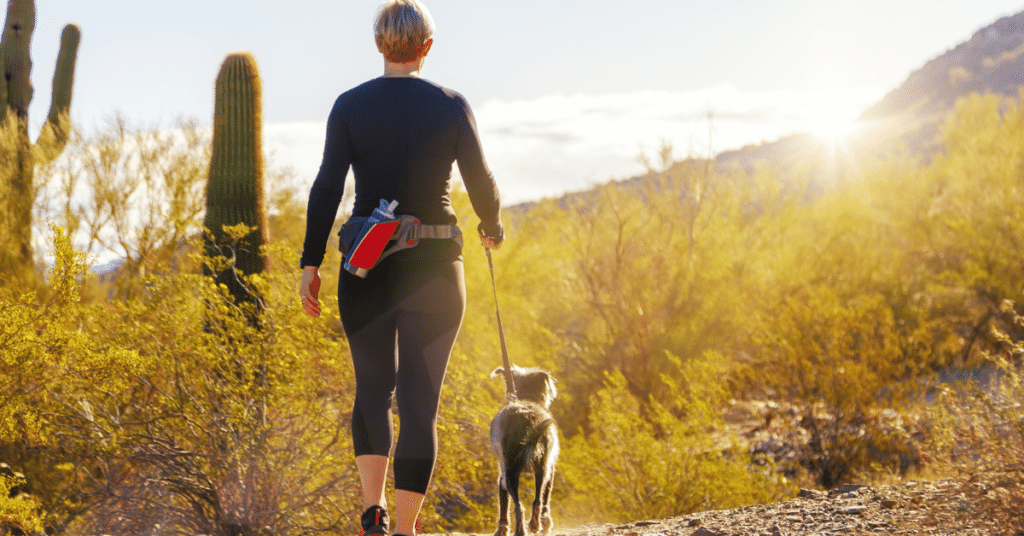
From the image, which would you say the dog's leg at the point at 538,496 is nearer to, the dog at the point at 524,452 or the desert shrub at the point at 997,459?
the dog at the point at 524,452

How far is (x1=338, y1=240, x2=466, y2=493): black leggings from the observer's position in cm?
219

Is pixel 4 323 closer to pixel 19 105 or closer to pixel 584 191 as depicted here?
pixel 19 105

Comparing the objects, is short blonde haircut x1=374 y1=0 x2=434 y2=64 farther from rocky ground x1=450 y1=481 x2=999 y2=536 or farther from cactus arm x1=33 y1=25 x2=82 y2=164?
cactus arm x1=33 y1=25 x2=82 y2=164

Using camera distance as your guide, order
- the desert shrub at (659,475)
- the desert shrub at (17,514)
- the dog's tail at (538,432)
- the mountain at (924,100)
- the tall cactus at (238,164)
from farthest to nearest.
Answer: the mountain at (924,100), the desert shrub at (659,475), the tall cactus at (238,164), the desert shrub at (17,514), the dog's tail at (538,432)

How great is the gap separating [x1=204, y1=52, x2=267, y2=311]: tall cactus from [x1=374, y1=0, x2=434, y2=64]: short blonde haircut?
17.1 feet

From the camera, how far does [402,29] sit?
2.20m

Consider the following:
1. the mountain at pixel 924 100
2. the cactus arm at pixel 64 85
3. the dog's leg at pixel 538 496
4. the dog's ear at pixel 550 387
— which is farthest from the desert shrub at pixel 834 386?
the mountain at pixel 924 100

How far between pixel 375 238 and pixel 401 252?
0.10 meters

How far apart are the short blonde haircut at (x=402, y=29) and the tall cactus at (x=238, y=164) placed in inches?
205

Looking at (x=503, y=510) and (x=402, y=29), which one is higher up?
(x=402, y=29)

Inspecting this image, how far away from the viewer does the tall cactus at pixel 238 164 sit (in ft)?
23.6

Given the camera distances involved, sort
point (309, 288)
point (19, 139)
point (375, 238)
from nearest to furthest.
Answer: point (375, 238), point (309, 288), point (19, 139)

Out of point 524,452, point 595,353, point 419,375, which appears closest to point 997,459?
point 524,452

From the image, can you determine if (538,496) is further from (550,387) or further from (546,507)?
(550,387)
